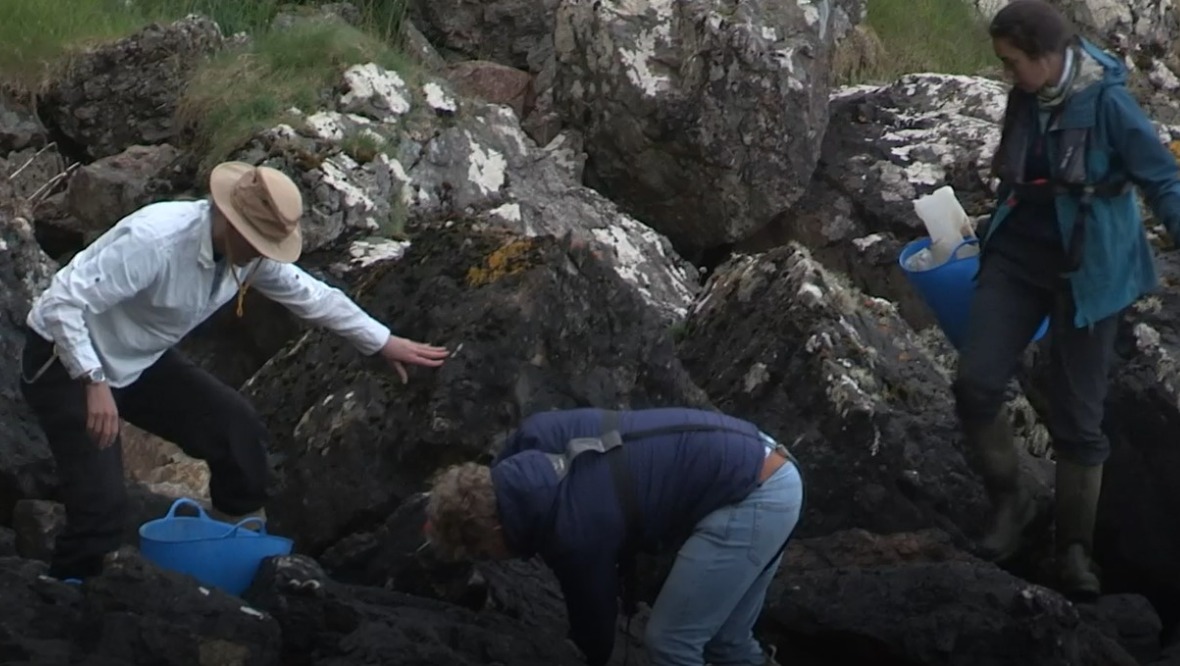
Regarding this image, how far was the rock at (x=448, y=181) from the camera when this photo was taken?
7.59 meters

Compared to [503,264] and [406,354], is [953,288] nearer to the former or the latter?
[503,264]

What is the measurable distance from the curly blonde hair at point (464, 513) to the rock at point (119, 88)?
5697mm

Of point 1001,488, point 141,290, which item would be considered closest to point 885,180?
point 1001,488

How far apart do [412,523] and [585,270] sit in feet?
3.45

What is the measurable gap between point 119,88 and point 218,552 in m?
5.10

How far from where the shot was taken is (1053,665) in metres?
4.74

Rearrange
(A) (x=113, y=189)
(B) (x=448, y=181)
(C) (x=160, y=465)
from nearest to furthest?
1. (C) (x=160, y=465)
2. (A) (x=113, y=189)
3. (B) (x=448, y=181)

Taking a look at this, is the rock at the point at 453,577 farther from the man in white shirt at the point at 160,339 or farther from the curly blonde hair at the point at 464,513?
the curly blonde hair at the point at 464,513

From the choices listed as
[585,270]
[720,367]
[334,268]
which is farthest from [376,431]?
[334,268]

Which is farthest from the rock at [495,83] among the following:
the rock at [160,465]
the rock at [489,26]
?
the rock at [160,465]

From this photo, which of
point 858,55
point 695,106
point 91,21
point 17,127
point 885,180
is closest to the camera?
point 695,106

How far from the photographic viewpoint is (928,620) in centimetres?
486

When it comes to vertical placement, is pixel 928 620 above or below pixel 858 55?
above

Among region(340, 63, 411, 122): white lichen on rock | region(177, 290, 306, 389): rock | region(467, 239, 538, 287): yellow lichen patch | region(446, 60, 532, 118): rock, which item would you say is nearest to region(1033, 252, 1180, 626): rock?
region(467, 239, 538, 287): yellow lichen patch
